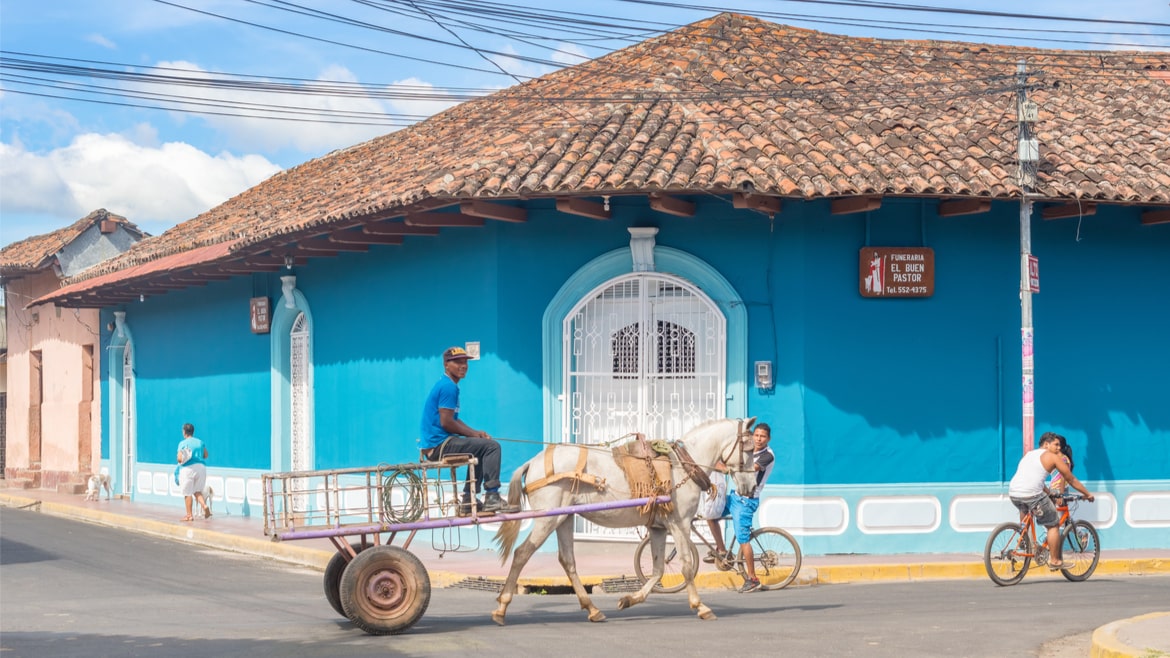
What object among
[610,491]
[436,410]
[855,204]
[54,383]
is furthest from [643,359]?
[54,383]

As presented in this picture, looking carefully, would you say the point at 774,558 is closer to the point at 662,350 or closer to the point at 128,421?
the point at 662,350

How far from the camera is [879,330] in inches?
568

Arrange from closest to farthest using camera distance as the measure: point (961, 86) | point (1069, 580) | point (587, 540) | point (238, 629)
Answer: point (238, 629), point (1069, 580), point (587, 540), point (961, 86)

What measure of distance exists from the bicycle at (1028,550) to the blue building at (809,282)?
1.88 meters

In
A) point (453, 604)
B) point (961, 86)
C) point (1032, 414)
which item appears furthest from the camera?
point (961, 86)

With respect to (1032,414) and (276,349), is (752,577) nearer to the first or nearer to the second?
(1032,414)

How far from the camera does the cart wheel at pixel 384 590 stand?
9.40 metres

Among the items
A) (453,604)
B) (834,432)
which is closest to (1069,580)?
(834,432)

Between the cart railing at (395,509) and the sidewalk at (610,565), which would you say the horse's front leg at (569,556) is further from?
the sidewalk at (610,565)

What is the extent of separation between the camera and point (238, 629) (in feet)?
32.2

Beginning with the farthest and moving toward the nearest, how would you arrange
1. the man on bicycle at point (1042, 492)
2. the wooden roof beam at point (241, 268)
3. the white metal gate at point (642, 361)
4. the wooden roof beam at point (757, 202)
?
the wooden roof beam at point (241, 268)
the white metal gate at point (642, 361)
the wooden roof beam at point (757, 202)
the man on bicycle at point (1042, 492)

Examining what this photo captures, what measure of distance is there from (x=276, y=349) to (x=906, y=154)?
9.62m

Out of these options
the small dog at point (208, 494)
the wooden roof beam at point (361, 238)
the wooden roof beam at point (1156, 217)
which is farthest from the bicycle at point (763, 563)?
the small dog at point (208, 494)

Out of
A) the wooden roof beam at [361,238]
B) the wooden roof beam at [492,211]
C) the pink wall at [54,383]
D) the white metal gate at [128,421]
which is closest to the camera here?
the wooden roof beam at [492,211]
